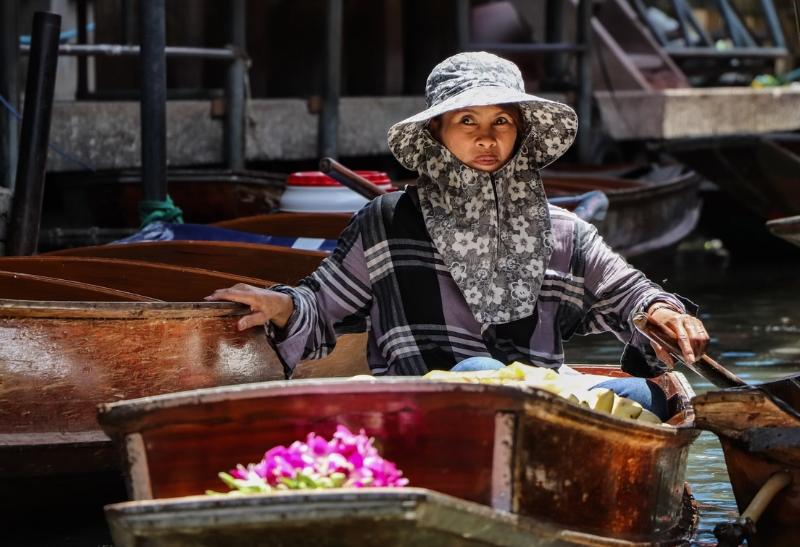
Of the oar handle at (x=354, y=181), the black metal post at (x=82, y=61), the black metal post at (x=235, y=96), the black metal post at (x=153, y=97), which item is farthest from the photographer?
the black metal post at (x=82, y=61)

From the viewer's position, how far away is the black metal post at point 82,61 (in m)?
10.1

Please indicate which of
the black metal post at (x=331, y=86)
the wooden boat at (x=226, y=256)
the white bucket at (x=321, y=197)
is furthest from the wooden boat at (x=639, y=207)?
the wooden boat at (x=226, y=256)

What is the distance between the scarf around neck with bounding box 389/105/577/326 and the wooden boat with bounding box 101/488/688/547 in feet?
3.45

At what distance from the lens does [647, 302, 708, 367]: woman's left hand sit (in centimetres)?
364

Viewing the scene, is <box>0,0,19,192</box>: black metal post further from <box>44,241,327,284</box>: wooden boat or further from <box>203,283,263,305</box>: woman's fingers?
<box>203,283,263,305</box>: woman's fingers

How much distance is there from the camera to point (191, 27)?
37.4ft

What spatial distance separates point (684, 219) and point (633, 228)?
55.9 inches

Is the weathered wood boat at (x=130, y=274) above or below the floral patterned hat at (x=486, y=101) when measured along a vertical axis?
below

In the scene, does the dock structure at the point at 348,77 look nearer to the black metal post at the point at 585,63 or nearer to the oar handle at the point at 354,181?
the black metal post at the point at 585,63

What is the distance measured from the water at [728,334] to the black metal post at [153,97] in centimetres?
251

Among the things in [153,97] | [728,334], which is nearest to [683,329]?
[153,97]

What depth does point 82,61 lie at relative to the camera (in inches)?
400

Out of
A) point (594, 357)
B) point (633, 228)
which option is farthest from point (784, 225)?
point (633, 228)

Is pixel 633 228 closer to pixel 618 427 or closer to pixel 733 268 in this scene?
pixel 733 268
